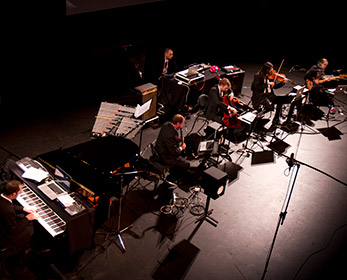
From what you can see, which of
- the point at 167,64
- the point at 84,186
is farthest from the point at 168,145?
the point at 167,64

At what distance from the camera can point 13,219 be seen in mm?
3975

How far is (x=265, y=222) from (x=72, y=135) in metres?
4.21

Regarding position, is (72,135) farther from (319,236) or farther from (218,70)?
(319,236)

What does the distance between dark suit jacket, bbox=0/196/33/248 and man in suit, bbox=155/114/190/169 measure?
91.1 inches

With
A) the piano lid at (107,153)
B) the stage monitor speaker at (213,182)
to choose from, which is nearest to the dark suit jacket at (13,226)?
the piano lid at (107,153)

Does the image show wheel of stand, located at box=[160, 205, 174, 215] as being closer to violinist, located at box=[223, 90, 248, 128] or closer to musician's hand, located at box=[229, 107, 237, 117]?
violinist, located at box=[223, 90, 248, 128]

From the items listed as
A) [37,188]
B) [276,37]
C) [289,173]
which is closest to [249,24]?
[276,37]

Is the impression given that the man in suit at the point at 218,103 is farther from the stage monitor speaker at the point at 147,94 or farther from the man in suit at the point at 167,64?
the man in suit at the point at 167,64

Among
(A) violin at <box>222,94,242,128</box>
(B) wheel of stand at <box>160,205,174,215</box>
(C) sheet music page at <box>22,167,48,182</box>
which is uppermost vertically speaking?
(A) violin at <box>222,94,242,128</box>

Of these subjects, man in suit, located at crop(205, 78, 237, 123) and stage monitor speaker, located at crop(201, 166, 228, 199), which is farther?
man in suit, located at crop(205, 78, 237, 123)

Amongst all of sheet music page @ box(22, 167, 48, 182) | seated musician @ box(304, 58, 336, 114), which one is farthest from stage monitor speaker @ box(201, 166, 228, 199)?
seated musician @ box(304, 58, 336, 114)

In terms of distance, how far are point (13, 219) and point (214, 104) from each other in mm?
4338

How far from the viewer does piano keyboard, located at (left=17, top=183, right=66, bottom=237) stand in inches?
162

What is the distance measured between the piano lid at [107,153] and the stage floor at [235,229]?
3.67 ft
